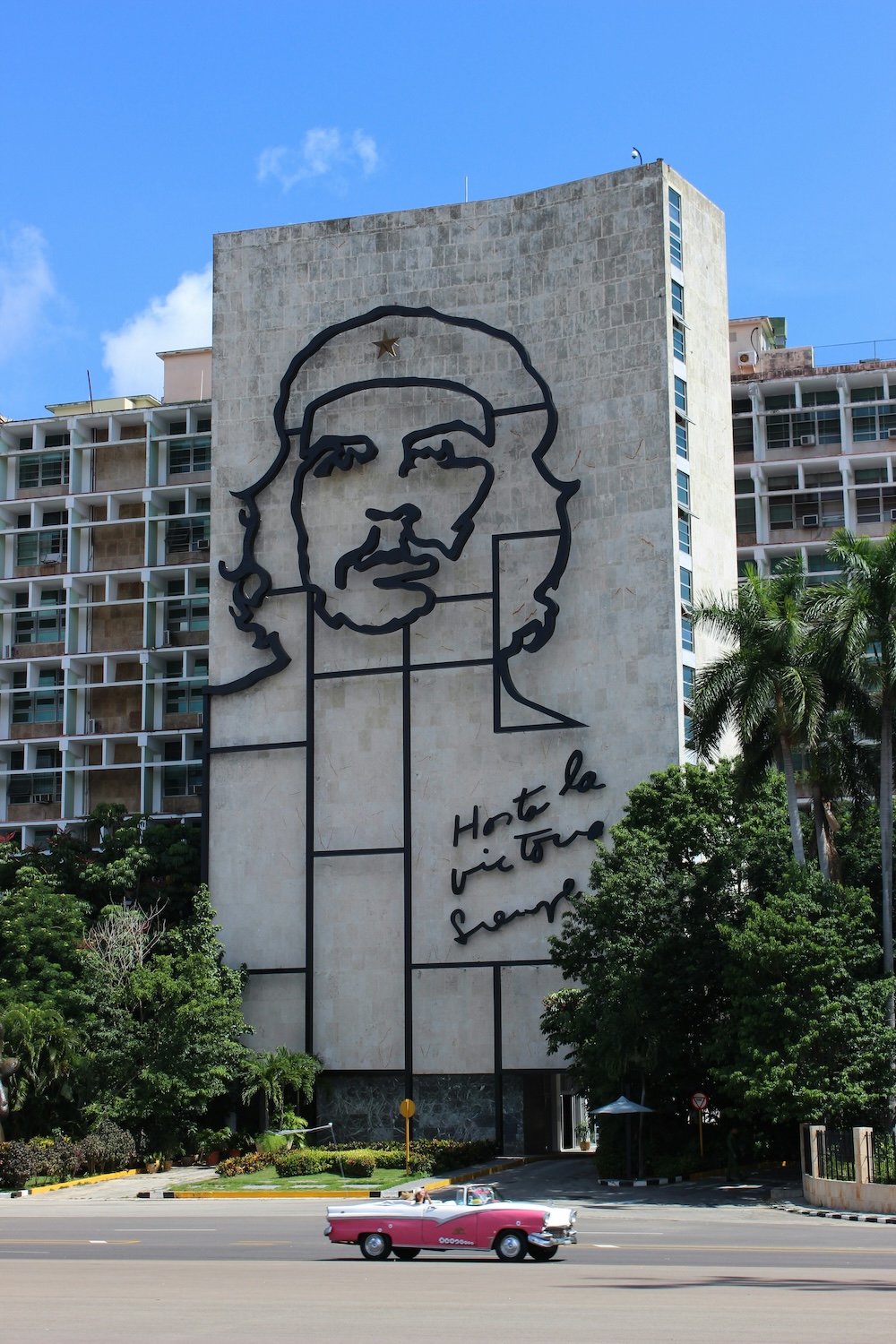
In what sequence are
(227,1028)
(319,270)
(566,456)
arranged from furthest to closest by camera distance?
(319,270)
(566,456)
(227,1028)

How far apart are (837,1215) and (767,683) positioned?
1517cm

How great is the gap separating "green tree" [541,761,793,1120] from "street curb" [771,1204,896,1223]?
672 cm

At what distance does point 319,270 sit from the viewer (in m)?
65.8

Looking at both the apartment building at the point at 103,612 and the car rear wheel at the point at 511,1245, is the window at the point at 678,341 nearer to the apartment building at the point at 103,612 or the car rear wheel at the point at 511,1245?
the apartment building at the point at 103,612

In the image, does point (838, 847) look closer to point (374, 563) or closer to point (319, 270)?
point (374, 563)

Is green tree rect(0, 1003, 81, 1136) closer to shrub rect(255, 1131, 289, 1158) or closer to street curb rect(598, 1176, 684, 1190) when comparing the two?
shrub rect(255, 1131, 289, 1158)

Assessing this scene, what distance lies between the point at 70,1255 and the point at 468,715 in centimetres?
3236

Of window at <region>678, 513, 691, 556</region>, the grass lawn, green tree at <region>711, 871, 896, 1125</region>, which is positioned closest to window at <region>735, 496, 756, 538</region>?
window at <region>678, 513, 691, 556</region>

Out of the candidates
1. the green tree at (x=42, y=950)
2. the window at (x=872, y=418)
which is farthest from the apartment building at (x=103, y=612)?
the window at (x=872, y=418)

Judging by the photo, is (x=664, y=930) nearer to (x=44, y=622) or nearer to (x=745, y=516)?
(x=745, y=516)

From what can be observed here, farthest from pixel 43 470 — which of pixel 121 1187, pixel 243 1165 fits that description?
pixel 121 1187

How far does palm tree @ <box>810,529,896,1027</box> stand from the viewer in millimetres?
46125

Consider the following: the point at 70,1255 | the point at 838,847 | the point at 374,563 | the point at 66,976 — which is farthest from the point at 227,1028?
the point at 70,1255

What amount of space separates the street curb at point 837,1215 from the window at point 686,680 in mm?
21434
